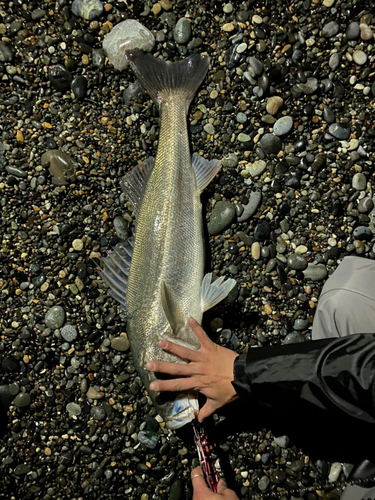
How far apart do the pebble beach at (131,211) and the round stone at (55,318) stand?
0.01m

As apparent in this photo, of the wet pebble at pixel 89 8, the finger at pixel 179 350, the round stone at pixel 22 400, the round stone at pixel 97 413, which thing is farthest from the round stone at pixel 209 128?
the round stone at pixel 22 400

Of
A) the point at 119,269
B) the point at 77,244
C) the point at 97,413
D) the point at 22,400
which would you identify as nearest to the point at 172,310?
the point at 119,269

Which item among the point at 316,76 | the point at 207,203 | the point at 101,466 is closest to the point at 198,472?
the point at 101,466

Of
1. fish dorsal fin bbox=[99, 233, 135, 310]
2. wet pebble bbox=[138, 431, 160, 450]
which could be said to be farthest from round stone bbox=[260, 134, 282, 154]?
wet pebble bbox=[138, 431, 160, 450]

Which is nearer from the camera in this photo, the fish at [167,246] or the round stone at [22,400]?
the fish at [167,246]

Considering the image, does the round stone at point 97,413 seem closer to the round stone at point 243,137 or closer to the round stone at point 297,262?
the round stone at point 297,262

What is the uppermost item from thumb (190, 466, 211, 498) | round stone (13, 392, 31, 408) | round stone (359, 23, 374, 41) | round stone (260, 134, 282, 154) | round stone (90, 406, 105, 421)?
round stone (359, 23, 374, 41)

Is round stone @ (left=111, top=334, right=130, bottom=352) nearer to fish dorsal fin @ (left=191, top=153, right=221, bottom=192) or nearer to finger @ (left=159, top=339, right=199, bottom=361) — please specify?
finger @ (left=159, top=339, right=199, bottom=361)

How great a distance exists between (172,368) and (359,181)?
6.57 feet

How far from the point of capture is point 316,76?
334cm

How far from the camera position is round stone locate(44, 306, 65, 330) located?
333 centimetres

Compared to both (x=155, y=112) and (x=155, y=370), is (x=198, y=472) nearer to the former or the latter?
(x=155, y=370)

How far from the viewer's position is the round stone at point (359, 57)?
328 centimetres

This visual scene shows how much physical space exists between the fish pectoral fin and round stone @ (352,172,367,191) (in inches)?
49.8
